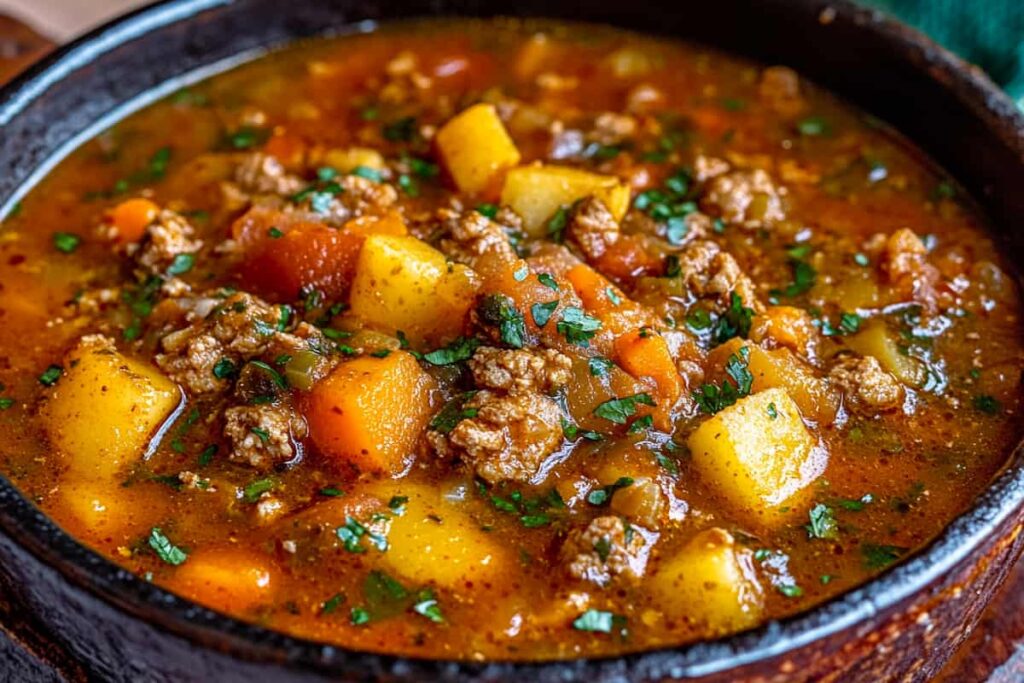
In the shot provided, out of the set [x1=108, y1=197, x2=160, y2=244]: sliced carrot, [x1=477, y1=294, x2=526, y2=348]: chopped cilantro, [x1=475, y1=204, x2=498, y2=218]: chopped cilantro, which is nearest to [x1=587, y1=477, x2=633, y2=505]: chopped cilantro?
[x1=477, y1=294, x2=526, y2=348]: chopped cilantro

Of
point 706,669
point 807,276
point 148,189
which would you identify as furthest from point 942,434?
point 148,189

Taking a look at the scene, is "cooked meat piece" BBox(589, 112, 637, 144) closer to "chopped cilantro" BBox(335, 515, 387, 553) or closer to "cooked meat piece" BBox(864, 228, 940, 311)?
"cooked meat piece" BBox(864, 228, 940, 311)

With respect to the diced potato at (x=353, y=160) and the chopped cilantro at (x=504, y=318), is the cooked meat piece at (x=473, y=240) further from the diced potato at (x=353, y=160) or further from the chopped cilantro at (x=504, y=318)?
the diced potato at (x=353, y=160)

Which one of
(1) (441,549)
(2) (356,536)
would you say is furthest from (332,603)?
(1) (441,549)

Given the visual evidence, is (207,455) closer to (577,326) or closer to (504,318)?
(504,318)

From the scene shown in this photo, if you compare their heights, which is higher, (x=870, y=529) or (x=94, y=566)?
(x=94, y=566)

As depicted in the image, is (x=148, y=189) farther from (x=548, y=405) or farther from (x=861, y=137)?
(x=861, y=137)
